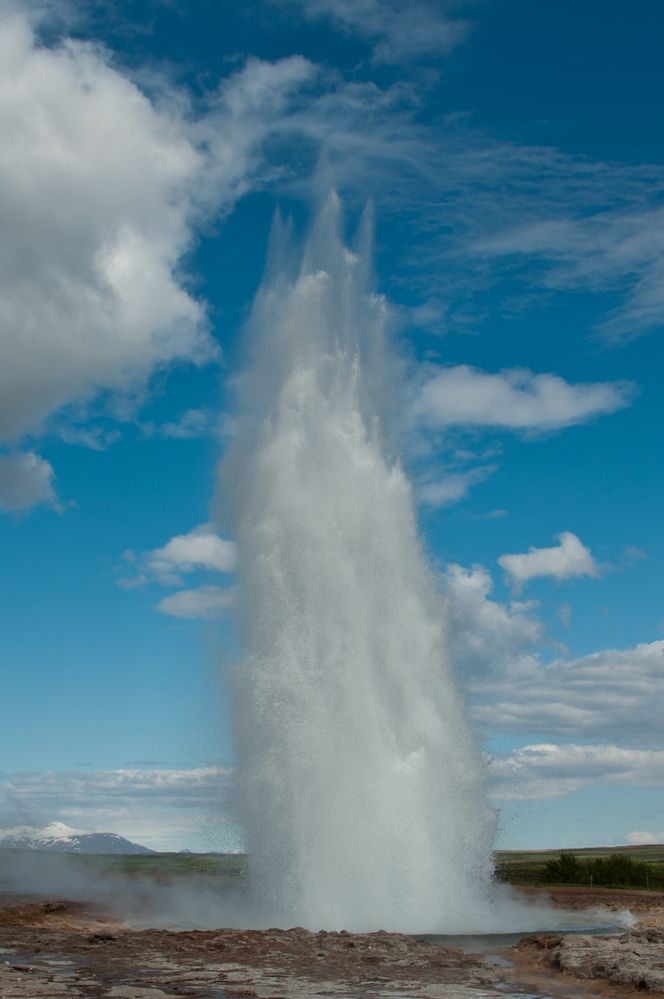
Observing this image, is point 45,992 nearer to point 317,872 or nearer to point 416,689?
point 317,872

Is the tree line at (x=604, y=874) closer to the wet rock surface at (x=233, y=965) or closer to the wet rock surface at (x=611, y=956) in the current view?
the wet rock surface at (x=611, y=956)

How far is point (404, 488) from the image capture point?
3791 centimetres

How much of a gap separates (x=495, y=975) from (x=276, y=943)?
5.88m

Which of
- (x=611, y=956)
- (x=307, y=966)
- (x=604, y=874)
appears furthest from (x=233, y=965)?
(x=604, y=874)

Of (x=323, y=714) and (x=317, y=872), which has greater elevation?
(x=323, y=714)

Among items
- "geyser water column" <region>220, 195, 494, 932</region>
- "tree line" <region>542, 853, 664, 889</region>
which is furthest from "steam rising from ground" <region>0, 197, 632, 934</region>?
"tree line" <region>542, 853, 664, 889</region>

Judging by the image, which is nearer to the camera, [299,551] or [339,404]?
[299,551]

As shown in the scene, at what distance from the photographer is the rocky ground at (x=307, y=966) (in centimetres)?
1916

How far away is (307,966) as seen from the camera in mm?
22047

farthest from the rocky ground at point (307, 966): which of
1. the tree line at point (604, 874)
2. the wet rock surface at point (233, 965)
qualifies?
the tree line at point (604, 874)

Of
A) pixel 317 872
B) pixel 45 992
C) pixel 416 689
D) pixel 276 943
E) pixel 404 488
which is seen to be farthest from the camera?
pixel 404 488

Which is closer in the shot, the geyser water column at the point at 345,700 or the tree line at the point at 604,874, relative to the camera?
the geyser water column at the point at 345,700

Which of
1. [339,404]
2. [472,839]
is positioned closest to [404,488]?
[339,404]

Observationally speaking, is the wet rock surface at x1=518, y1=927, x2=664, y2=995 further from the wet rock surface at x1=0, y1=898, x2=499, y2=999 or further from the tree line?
the tree line
